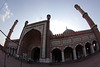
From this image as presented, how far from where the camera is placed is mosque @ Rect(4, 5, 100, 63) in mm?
12865

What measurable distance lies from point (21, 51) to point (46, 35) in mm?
6312

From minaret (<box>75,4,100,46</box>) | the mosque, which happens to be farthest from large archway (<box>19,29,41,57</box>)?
minaret (<box>75,4,100,46</box>)

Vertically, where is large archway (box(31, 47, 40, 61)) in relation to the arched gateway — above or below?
below

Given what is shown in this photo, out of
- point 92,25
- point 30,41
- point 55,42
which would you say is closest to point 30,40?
point 30,41

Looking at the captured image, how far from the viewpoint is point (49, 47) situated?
13.7m

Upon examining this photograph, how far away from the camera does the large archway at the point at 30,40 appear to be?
16.5 m

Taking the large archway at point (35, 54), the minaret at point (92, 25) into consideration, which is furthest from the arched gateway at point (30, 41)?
the minaret at point (92, 25)

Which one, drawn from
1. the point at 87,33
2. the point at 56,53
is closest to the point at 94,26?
the point at 87,33

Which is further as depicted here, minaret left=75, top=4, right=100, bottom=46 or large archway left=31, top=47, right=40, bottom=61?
large archway left=31, top=47, right=40, bottom=61

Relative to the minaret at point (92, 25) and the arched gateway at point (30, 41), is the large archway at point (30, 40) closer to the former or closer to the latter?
the arched gateway at point (30, 41)

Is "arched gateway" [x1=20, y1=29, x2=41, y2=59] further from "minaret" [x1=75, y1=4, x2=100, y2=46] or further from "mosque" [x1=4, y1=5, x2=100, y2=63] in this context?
"minaret" [x1=75, y1=4, x2=100, y2=46]

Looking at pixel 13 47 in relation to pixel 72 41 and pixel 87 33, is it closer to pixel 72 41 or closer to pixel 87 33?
pixel 72 41

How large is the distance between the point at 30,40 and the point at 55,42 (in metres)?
6.84

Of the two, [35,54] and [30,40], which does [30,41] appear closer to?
[30,40]
